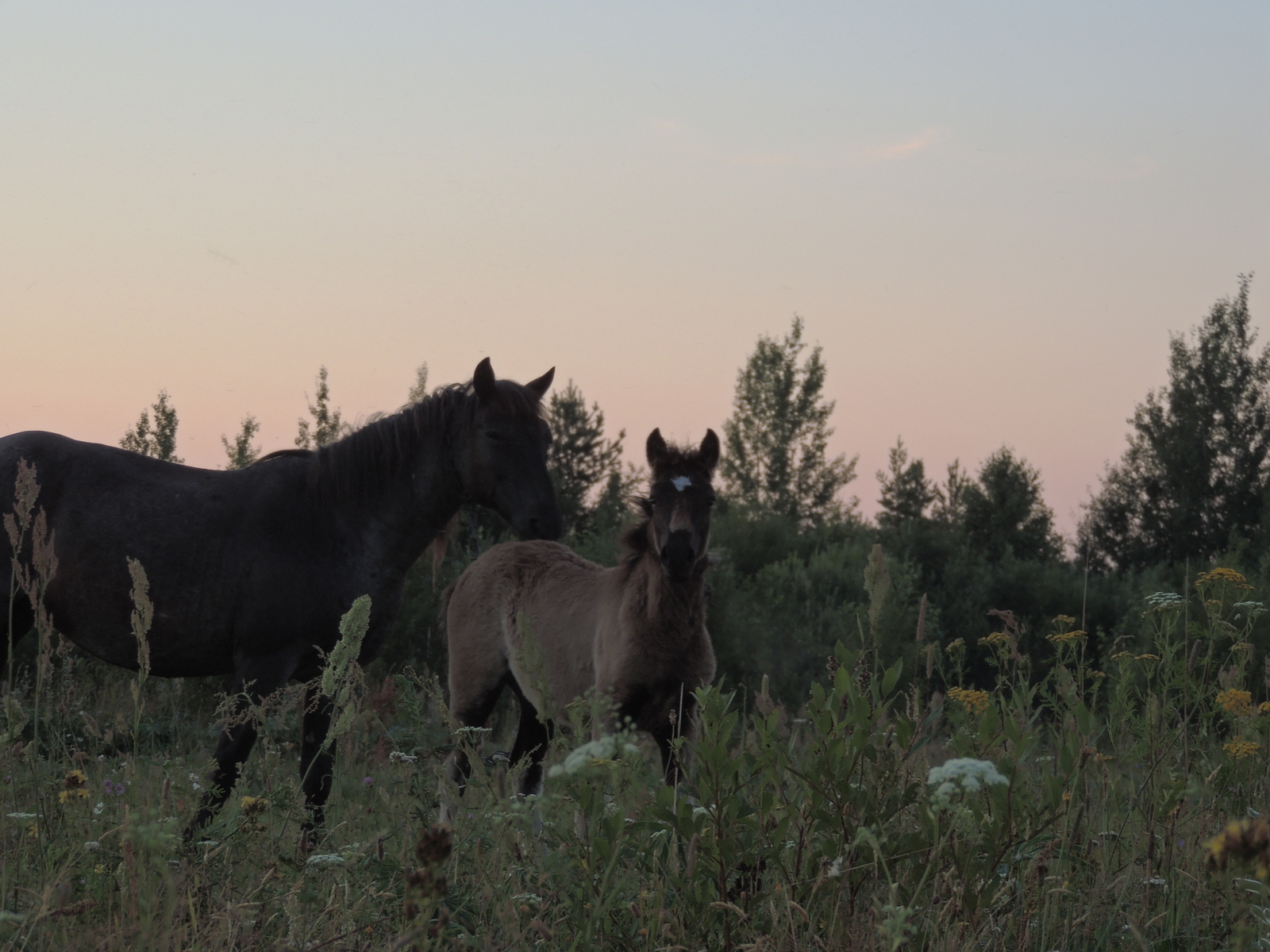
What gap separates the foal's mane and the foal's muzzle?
410 millimetres

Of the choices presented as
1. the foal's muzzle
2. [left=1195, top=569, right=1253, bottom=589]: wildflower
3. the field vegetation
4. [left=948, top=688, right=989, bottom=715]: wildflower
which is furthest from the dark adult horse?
[left=1195, top=569, right=1253, bottom=589]: wildflower

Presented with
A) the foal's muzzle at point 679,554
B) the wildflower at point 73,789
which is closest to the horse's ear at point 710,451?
the foal's muzzle at point 679,554

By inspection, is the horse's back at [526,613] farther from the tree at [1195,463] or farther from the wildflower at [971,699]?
the tree at [1195,463]

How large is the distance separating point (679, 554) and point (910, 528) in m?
26.5

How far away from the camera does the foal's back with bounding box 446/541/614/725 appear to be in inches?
277

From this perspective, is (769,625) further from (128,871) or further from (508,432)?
(128,871)

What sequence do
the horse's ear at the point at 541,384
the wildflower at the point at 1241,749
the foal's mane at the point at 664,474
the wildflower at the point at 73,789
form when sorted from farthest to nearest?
the foal's mane at the point at 664,474
the horse's ear at the point at 541,384
the wildflower at the point at 1241,749
the wildflower at the point at 73,789

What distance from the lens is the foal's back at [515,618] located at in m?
7.04

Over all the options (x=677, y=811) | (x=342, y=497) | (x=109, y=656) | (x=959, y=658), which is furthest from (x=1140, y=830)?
(x=109, y=656)

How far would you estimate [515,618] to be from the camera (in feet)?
23.3

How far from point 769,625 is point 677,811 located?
52.6ft

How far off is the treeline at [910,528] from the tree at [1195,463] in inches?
2.6

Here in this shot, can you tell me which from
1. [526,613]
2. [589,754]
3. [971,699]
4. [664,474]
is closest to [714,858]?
[589,754]

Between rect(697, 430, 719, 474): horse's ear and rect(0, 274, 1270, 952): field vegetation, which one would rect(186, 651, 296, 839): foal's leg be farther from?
rect(697, 430, 719, 474): horse's ear
